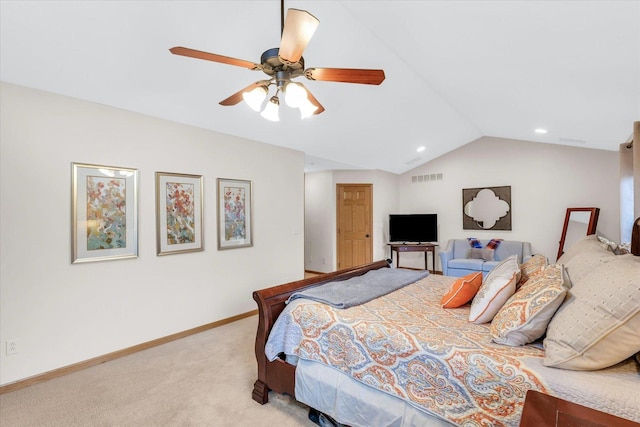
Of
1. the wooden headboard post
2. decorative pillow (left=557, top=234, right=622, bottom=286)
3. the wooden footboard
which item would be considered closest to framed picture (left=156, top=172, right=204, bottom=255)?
the wooden footboard

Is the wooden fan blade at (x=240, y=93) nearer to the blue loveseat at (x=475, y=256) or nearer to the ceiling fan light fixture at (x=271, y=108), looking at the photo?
the ceiling fan light fixture at (x=271, y=108)

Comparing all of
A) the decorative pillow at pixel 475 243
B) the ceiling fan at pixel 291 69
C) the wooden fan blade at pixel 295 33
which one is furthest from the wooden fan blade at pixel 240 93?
the decorative pillow at pixel 475 243

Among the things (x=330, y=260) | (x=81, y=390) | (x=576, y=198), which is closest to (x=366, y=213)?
(x=330, y=260)

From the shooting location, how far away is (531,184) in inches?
217

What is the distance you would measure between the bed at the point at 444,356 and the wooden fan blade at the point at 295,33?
1.50 m

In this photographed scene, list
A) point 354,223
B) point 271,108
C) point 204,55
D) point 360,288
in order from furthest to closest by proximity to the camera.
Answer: point 354,223
point 360,288
point 271,108
point 204,55

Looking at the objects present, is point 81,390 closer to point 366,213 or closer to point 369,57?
point 369,57

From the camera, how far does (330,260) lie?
6.46 metres

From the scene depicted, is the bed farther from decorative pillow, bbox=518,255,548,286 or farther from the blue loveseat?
the blue loveseat

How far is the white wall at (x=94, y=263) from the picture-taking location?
2.40 m

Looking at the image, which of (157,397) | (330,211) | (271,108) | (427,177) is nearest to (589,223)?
(427,177)

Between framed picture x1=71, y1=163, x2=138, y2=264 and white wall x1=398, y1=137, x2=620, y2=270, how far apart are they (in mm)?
5535

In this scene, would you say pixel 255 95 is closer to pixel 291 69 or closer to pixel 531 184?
pixel 291 69

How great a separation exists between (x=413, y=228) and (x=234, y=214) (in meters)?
3.86
